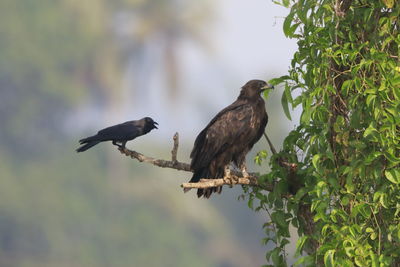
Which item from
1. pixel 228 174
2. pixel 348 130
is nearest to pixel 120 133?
pixel 228 174

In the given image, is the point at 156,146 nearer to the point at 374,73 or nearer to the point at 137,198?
the point at 137,198

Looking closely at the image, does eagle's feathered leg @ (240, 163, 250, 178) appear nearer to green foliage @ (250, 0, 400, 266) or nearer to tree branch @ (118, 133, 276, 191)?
tree branch @ (118, 133, 276, 191)

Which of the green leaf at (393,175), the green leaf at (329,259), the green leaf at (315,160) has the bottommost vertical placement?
the green leaf at (329,259)

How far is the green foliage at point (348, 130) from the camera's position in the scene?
18.7ft

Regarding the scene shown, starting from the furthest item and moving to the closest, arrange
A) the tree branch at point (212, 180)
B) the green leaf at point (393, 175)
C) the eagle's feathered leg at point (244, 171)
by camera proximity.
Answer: the eagle's feathered leg at point (244, 171), the tree branch at point (212, 180), the green leaf at point (393, 175)

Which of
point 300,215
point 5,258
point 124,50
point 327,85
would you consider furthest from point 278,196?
point 124,50

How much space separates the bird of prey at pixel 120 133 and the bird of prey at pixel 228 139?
2.25m

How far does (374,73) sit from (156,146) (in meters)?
39.9

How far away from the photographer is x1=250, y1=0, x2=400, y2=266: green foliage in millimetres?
5695

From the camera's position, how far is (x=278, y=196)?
6.50 metres

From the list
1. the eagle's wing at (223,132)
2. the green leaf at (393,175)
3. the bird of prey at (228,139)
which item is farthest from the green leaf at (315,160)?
the eagle's wing at (223,132)

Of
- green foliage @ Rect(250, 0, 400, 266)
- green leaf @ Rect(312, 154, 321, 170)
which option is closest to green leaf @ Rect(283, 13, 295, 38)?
green foliage @ Rect(250, 0, 400, 266)

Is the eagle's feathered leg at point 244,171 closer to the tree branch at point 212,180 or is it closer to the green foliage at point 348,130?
the tree branch at point 212,180

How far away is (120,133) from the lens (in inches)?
415
